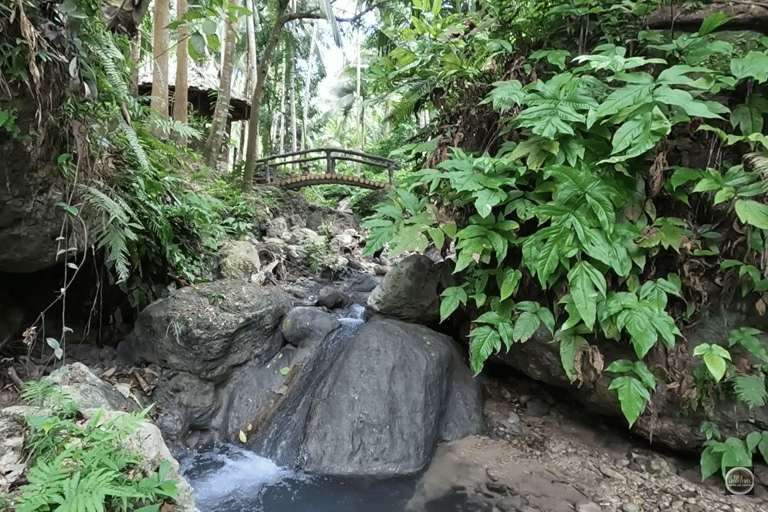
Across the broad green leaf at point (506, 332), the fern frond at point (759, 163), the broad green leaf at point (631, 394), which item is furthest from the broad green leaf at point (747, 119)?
the broad green leaf at point (506, 332)

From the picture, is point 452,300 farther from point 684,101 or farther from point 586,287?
point 684,101

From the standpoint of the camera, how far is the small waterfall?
3717mm

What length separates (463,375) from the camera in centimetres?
418

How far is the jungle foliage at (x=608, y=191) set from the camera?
98.9 inches

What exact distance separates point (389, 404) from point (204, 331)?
1.90 meters

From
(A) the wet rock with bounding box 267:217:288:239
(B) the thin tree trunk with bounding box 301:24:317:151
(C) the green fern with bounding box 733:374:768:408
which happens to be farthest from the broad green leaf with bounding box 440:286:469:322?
(B) the thin tree trunk with bounding box 301:24:317:151

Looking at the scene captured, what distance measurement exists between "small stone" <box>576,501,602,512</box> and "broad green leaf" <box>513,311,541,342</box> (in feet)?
4.09

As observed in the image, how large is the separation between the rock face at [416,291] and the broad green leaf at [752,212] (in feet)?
7.86

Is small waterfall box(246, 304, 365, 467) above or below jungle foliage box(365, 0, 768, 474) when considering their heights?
below

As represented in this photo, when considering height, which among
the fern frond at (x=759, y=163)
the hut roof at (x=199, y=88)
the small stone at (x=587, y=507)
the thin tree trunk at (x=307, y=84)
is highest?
the thin tree trunk at (x=307, y=84)

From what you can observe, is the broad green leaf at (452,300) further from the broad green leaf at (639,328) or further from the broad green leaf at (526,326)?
the broad green leaf at (639,328)

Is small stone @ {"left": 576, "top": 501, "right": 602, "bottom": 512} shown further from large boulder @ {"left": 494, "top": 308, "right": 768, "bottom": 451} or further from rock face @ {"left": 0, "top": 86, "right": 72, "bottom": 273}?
rock face @ {"left": 0, "top": 86, "right": 72, "bottom": 273}

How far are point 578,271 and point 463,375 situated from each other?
199 centimetres

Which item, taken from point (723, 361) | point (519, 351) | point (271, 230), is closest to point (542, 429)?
point (519, 351)
